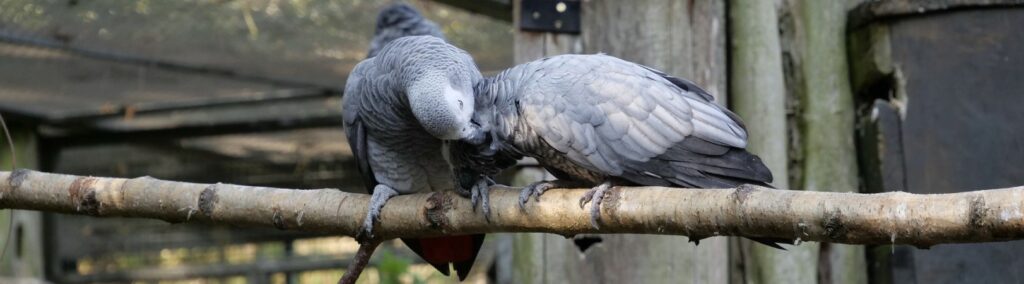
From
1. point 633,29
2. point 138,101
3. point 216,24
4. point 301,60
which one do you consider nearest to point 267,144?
point 138,101

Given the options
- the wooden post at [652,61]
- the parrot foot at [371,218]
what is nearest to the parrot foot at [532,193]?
the parrot foot at [371,218]

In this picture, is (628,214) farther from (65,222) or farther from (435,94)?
(65,222)

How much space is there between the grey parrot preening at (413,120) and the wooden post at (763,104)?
2.54ft

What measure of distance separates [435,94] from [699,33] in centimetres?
103

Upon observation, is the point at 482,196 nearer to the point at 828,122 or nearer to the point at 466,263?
the point at 466,263

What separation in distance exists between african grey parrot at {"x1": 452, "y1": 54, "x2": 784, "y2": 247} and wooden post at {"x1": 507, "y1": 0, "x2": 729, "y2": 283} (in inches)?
24.7

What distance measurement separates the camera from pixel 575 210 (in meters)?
2.30

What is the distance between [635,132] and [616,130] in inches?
A: 1.5

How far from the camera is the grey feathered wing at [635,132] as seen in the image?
240 cm

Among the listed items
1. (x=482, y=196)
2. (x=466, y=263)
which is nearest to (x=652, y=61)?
(x=466, y=263)

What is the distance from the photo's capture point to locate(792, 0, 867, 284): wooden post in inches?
128

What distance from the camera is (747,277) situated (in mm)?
3229

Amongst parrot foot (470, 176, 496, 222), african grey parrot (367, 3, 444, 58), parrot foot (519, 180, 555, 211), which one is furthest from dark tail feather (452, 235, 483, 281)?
african grey parrot (367, 3, 444, 58)

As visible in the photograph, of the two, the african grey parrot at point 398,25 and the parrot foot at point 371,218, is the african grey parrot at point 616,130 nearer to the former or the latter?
the parrot foot at point 371,218
